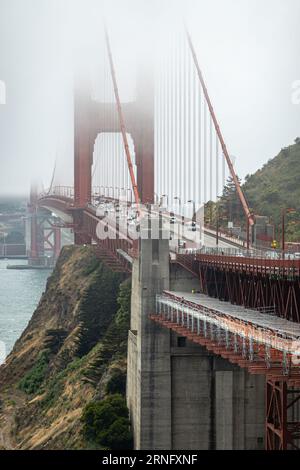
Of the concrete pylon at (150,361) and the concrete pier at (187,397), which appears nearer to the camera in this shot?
the concrete pier at (187,397)

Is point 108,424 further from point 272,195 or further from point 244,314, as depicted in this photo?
point 272,195

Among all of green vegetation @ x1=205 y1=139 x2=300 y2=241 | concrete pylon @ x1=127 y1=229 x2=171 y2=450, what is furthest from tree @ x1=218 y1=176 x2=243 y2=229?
concrete pylon @ x1=127 y1=229 x2=171 y2=450

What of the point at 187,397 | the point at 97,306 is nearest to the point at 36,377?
the point at 97,306

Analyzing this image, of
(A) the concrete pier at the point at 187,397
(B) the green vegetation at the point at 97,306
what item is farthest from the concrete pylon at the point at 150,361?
(B) the green vegetation at the point at 97,306

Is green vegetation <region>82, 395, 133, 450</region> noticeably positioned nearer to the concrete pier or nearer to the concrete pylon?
the concrete pylon

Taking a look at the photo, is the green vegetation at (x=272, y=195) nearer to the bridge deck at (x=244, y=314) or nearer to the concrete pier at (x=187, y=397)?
the concrete pier at (x=187, y=397)

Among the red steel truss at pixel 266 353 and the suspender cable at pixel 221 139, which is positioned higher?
the suspender cable at pixel 221 139
